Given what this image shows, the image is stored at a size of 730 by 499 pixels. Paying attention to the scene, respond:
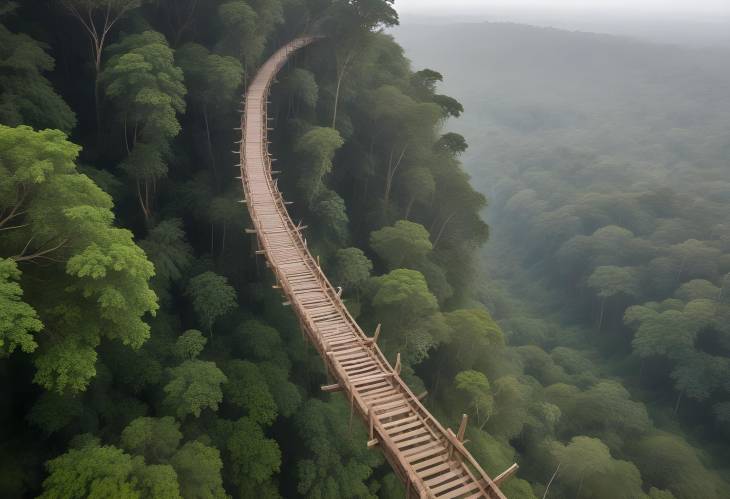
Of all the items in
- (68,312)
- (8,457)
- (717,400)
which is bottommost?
(717,400)

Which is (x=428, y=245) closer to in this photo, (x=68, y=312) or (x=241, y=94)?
(x=241, y=94)

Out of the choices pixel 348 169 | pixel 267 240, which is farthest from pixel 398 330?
pixel 348 169

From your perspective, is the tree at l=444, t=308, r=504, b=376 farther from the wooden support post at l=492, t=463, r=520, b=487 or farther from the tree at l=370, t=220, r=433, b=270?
the wooden support post at l=492, t=463, r=520, b=487

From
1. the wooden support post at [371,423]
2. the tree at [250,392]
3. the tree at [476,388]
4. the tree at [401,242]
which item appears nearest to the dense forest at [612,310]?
the tree at [476,388]

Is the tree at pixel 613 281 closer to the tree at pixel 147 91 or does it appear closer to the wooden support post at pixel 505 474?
the wooden support post at pixel 505 474

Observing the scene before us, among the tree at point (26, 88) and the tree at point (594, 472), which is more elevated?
the tree at point (26, 88)

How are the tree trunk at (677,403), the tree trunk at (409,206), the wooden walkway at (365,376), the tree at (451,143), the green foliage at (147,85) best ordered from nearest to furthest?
the wooden walkway at (365,376) → the green foliage at (147,85) → the tree trunk at (409,206) → the tree at (451,143) → the tree trunk at (677,403)

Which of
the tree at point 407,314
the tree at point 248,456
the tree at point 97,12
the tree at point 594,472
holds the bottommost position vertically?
the tree at point 594,472

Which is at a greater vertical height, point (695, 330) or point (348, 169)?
point (348, 169)
